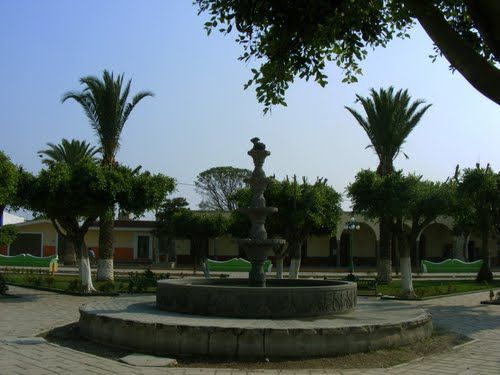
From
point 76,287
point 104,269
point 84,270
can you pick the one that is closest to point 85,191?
point 84,270

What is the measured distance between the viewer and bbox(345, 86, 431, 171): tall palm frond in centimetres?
2611

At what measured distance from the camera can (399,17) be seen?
668cm

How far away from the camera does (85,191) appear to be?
17.8 meters

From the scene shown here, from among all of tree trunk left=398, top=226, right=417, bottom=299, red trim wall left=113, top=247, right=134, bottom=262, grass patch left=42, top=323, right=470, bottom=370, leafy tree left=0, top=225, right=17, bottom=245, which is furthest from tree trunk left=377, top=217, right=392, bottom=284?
red trim wall left=113, top=247, right=134, bottom=262

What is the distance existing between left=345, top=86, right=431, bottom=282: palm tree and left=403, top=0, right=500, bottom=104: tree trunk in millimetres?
21531

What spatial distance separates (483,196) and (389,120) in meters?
5.21

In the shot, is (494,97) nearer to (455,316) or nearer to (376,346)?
(376,346)

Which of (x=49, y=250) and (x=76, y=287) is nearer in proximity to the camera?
(x=76, y=287)

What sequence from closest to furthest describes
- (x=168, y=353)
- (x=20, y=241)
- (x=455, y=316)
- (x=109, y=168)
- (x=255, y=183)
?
(x=168, y=353) < (x=255, y=183) < (x=455, y=316) < (x=109, y=168) < (x=20, y=241)

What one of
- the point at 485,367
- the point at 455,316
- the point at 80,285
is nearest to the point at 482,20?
the point at 485,367

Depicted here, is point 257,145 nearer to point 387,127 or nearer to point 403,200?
point 403,200

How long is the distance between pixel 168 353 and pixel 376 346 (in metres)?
3.03

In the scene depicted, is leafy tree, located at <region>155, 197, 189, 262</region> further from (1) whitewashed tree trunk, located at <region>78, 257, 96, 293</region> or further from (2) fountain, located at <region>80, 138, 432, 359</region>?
(2) fountain, located at <region>80, 138, 432, 359</region>

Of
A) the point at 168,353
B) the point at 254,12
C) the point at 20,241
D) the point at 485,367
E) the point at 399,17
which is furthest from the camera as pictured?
the point at 20,241
